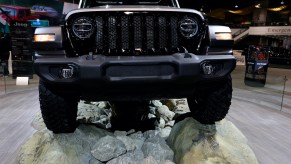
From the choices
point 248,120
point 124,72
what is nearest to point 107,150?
point 124,72

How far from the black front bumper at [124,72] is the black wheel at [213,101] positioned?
0.37m

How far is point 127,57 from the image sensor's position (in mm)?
1954

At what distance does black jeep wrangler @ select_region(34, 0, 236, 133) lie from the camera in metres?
1.94

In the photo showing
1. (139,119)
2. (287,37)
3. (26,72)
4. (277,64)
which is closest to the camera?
(139,119)

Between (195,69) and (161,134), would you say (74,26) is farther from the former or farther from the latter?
(161,134)

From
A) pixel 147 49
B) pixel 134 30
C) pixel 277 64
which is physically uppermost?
pixel 134 30

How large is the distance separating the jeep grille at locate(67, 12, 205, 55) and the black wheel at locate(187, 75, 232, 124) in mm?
456

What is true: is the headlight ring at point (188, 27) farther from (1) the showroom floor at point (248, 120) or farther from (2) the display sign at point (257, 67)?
(2) the display sign at point (257, 67)

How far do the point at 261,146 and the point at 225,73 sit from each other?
4.33 feet

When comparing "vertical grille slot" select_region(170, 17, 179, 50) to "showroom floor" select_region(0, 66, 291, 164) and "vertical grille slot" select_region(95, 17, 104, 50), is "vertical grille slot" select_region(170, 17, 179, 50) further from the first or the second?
"showroom floor" select_region(0, 66, 291, 164)

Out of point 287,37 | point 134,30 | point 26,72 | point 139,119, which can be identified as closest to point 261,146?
point 139,119

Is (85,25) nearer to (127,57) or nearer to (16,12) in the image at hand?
(127,57)

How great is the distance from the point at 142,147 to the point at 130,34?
3.31 ft

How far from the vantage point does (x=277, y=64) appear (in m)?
16.1
